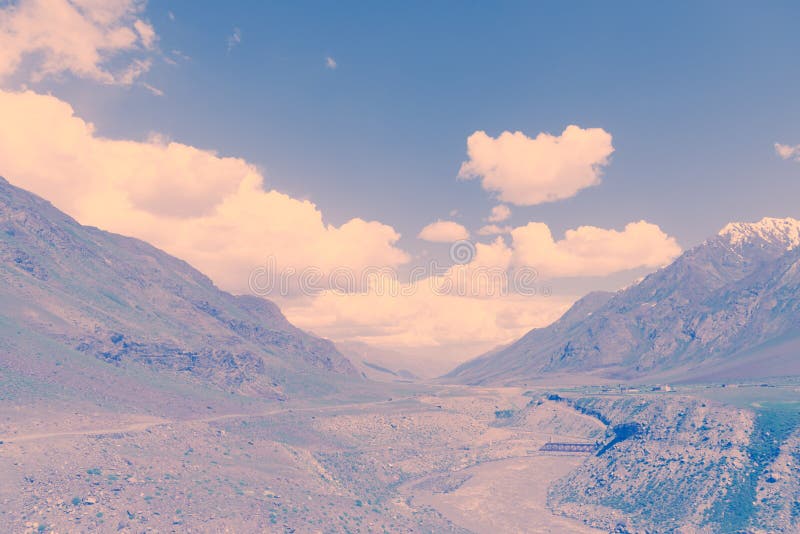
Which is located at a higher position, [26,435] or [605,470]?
[26,435]

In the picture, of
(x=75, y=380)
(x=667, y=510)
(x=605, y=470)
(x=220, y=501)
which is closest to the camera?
(x=220, y=501)

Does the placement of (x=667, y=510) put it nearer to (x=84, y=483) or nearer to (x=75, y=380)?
(x=84, y=483)

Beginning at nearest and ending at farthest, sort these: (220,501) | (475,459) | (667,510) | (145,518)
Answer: (145,518), (220,501), (667,510), (475,459)

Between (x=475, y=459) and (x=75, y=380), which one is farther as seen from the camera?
(x=475, y=459)

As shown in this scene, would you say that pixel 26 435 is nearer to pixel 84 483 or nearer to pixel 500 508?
pixel 84 483

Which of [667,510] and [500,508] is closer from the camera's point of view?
[667,510]

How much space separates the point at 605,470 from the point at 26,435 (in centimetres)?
13837

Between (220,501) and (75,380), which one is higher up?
(75,380)

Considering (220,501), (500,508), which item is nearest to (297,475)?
(220,501)

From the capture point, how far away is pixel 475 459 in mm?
194375

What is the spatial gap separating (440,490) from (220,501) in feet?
230

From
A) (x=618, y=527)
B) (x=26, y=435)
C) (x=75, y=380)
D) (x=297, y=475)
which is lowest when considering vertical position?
(x=618, y=527)

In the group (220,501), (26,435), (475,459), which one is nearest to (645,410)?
(475,459)

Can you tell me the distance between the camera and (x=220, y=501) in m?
111
